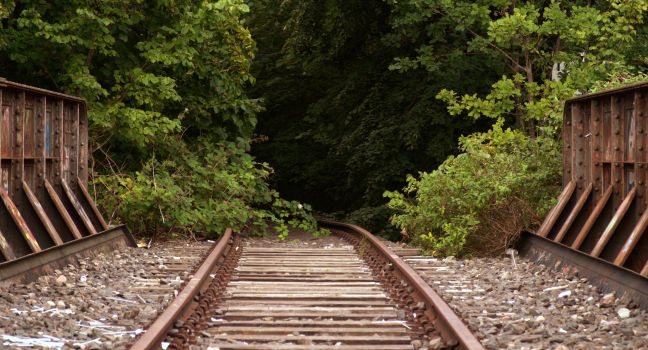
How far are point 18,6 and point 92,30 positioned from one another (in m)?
2.14

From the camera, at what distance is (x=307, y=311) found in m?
7.36

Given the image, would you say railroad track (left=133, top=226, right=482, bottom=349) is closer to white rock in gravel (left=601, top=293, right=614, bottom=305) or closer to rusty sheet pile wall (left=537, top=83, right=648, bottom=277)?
white rock in gravel (left=601, top=293, right=614, bottom=305)

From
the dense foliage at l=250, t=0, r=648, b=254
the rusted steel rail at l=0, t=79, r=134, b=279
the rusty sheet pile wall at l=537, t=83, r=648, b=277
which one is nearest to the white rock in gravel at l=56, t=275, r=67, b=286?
the rusted steel rail at l=0, t=79, r=134, b=279

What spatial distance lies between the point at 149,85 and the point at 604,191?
8706 mm

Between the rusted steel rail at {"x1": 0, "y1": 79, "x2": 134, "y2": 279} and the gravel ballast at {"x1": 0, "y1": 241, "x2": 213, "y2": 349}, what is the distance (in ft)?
1.10

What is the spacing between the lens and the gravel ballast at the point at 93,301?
6190mm

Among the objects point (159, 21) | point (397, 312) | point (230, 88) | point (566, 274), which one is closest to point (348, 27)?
point (230, 88)

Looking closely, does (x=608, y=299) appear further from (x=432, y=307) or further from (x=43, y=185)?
(x=43, y=185)

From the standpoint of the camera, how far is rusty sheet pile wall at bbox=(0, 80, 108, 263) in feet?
30.0

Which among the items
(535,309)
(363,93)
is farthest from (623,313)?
(363,93)

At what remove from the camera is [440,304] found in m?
6.89

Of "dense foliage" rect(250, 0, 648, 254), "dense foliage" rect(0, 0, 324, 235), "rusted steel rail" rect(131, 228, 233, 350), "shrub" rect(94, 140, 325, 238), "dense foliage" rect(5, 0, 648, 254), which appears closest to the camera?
A: "rusted steel rail" rect(131, 228, 233, 350)

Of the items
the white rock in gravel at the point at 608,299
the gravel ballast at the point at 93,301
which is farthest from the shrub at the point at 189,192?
the white rock in gravel at the point at 608,299

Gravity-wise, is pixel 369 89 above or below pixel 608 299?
above
